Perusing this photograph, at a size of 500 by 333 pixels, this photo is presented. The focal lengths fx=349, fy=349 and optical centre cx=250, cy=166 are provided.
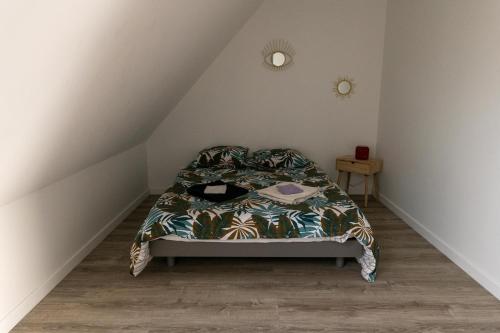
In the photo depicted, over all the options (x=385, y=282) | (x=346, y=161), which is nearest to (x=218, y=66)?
(x=346, y=161)

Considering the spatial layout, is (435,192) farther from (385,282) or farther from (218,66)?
(218,66)

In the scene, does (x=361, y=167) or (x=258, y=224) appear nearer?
(x=258, y=224)

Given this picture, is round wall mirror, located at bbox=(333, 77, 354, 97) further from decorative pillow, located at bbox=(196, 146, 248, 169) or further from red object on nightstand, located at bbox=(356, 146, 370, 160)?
decorative pillow, located at bbox=(196, 146, 248, 169)

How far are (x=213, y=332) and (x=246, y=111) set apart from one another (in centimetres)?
278

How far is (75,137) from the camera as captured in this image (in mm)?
1995

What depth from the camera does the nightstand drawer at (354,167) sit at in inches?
148

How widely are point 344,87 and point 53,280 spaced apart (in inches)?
136

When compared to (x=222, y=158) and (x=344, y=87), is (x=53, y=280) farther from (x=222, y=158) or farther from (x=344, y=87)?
(x=344, y=87)

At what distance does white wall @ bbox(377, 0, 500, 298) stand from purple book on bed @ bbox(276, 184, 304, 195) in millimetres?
1168

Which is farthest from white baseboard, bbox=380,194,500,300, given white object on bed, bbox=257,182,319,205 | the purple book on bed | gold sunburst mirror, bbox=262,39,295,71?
gold sunburst mirror, bbox=262,39,295,71

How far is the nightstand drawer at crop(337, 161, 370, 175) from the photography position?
148 inches

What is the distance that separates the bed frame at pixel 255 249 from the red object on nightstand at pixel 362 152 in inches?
68.5

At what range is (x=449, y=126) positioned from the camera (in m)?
2.69

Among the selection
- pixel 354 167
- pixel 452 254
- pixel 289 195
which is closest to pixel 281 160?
pixel 354 167
